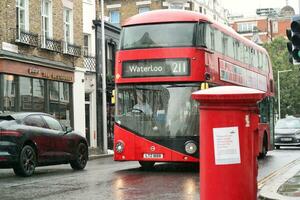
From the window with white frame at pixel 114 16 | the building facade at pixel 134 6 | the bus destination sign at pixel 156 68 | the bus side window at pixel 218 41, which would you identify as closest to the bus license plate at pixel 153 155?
the bus destination sign at pixel 156 68

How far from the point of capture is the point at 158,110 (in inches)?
598

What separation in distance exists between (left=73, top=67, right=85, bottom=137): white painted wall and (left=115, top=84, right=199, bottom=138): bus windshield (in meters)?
13.5

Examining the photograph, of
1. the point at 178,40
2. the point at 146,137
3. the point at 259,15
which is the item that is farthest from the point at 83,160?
the point at 259,15

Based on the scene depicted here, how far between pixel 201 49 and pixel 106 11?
34536 mm

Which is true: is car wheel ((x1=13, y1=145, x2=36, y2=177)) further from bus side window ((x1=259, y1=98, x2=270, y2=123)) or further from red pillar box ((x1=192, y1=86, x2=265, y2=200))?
bus side window ((x1=259, y1=98, x2=270, y2=123))

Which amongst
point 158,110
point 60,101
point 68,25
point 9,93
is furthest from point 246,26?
point 158,110

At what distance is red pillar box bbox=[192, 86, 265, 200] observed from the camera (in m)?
6.94

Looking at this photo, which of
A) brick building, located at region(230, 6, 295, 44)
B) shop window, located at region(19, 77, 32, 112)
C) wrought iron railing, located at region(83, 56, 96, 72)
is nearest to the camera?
shop window, located at region(19, 77, 32, 112)

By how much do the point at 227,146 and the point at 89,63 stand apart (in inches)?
973

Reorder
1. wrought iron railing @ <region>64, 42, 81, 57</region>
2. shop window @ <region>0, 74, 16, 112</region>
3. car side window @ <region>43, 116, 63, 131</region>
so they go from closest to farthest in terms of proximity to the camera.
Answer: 1. car side window @ <region>43, 116, 63, 131</region>
2. shop window @ <region>0, 74, 16, 112</region>
3. wrought iron railing @ <region>64, 42, 81, 57</region>

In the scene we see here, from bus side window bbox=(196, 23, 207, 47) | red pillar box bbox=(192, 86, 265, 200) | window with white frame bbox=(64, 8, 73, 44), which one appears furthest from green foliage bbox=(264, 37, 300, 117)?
red pillar box bbox=(192, 86, 265, 200)

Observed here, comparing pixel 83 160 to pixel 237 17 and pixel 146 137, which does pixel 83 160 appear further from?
pixel 237 17

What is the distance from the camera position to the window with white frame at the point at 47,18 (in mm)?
26328

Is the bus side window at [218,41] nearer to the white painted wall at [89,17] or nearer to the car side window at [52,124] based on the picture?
the car side window at [52,124]
